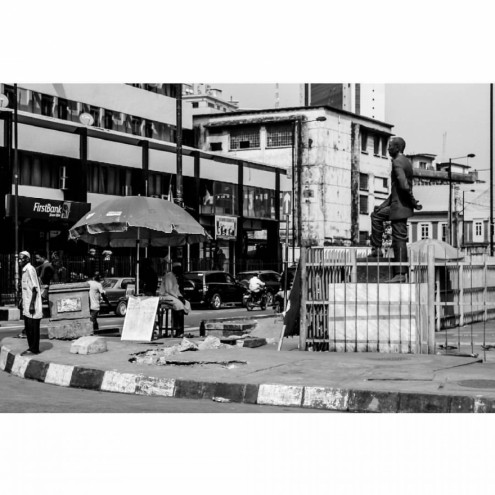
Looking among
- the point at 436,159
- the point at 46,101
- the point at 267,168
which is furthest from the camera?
the point at 436,159

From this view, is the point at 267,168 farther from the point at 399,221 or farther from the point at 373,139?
the point at 399,221

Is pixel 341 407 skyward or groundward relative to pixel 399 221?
groundward

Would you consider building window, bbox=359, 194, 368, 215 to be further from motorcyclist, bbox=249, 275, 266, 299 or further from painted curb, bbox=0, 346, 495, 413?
painted curb, bbox=0, 346, 495, 413

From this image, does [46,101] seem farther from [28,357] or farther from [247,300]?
[28,357]

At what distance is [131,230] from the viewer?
17344 mm

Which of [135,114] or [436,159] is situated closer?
[135,114]

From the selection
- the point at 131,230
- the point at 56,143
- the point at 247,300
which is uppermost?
the point at 56,143

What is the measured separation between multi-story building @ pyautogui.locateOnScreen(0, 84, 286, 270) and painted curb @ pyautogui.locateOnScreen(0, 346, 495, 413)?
2677 cm

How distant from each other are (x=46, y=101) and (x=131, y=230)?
30263mm

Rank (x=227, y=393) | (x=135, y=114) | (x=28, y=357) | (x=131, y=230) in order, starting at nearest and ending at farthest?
(x=227, y=393) → (x=28, y=357) → (x=131, y=230) → (x=135, y=114)

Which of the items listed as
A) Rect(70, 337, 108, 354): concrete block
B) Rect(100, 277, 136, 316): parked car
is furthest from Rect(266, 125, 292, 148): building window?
Rect(70, 337, 108, 354): concrete block

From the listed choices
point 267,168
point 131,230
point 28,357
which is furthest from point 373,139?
point 28,357

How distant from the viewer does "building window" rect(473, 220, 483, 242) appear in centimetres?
9310

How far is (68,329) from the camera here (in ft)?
51.2
